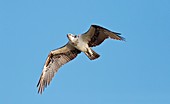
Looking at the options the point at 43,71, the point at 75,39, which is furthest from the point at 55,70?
the point at 75,39

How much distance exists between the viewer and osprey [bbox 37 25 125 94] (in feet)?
60.5

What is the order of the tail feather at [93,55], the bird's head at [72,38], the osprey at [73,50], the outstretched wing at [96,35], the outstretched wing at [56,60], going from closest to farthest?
the outstretched wing at [96,35]
the osprey at [73,50]
the tail feather at [93,55]
the bird's head at [72,38]
the outstretched wing at [56,60]

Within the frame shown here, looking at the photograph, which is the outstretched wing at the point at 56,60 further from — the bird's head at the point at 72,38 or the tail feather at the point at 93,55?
the tail feather at the point at 93,55

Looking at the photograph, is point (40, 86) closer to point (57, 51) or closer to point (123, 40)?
point (57, 51)

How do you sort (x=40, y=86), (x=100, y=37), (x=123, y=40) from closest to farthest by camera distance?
(x=123, y=40), (x=100, y=37), (x=40, y=86)

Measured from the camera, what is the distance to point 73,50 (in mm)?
20094

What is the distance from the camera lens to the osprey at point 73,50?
726 inches

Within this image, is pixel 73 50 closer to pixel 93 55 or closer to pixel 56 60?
pixel 56 60

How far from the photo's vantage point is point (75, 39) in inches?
749

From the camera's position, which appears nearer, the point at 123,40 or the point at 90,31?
the point at 123,40

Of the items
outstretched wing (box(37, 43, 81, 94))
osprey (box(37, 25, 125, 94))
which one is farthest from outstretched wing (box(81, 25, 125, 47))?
outstretched wing (box(37, 43, 81, 94))

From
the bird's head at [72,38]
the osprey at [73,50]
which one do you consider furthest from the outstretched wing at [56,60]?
the bird's head at [72,38]

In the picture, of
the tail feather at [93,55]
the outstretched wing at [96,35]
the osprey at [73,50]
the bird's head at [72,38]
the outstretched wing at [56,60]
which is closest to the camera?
the outstretched wing at [96,35]

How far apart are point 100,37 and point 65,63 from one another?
2.38 metres
